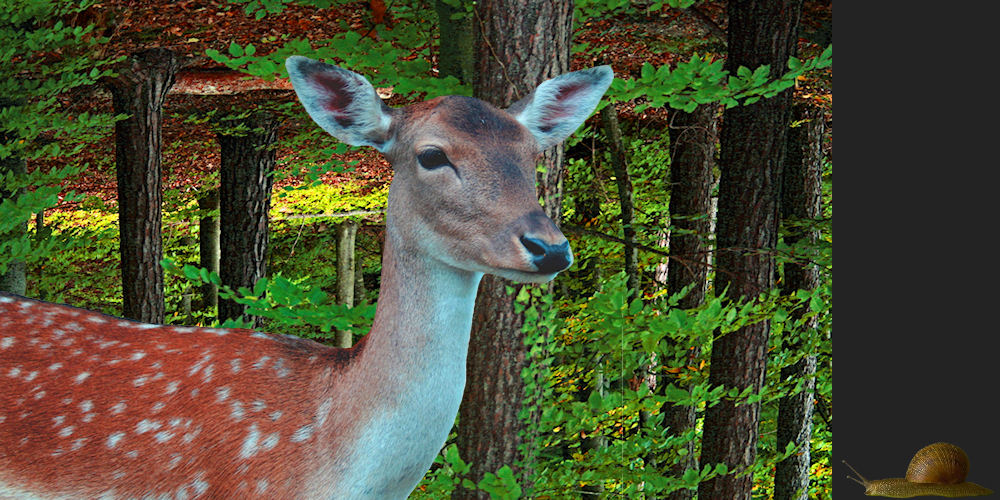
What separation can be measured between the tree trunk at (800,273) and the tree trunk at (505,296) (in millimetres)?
2663

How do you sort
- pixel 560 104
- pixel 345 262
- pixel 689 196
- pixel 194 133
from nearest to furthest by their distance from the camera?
pixel 560 104, pixel 194 133, pixel 689 196, pixel 345 262

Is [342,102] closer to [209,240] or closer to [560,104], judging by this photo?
[560,104]

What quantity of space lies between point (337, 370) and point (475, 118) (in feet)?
1.91

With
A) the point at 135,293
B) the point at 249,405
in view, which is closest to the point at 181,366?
the point at 249,405

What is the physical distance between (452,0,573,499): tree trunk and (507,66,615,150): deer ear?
1.59 feet

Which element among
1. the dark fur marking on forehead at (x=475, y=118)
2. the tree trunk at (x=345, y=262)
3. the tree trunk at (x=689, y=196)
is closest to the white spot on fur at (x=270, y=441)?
the dark fur marking on forehead at (x=475, y=118)

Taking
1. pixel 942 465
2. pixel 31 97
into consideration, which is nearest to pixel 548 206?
pixel 942 465

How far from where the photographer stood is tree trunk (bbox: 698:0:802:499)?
369 cm

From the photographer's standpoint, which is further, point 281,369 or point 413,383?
point 281,369

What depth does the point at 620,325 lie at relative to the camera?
9.59ft

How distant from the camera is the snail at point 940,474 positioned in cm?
303

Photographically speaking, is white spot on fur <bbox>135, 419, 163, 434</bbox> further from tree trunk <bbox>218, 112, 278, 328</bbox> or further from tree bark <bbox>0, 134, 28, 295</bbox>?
tree trunk <bbox>218, 112, 278, 328</bbox>

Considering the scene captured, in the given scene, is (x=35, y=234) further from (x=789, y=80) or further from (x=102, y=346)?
(x=789, y=80)

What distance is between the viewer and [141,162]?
3.87 m
